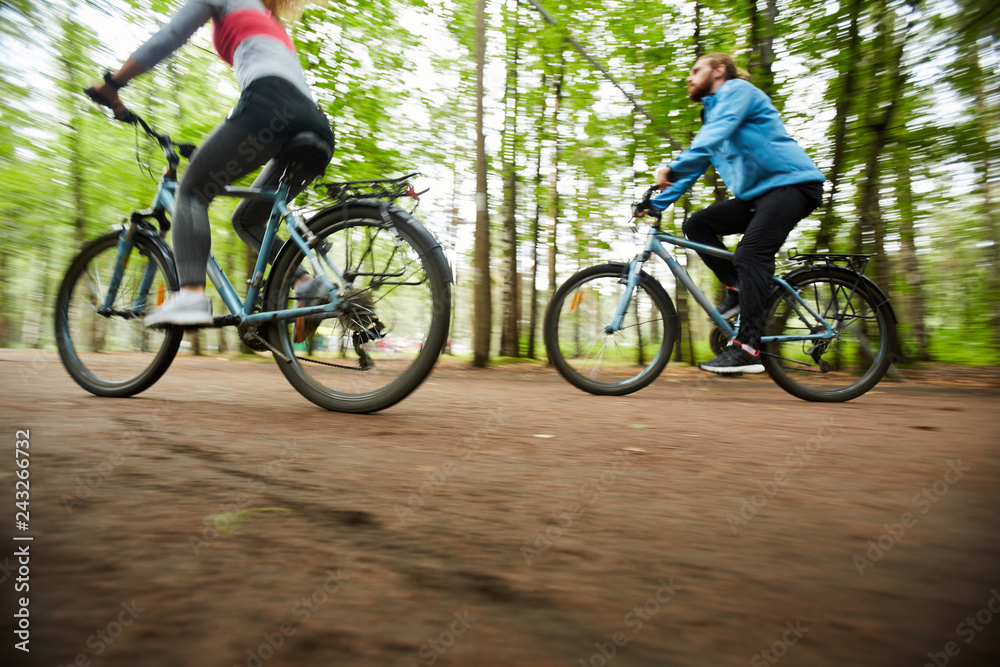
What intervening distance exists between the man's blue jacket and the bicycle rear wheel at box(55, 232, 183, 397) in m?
3.31

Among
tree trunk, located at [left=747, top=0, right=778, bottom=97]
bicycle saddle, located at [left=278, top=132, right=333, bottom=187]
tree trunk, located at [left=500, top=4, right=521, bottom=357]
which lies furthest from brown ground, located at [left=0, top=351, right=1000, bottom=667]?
tree trunk, located at [left=500, top=4, right=521, bottom=357]

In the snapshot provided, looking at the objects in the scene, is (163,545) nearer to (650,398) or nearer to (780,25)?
(650,398)

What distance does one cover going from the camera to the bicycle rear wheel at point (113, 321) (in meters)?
2.99

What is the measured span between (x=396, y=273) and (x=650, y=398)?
6.91ft

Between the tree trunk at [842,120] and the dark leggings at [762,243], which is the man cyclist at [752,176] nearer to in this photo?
the dark leggings at [762,243]

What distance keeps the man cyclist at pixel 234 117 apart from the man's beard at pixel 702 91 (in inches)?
104

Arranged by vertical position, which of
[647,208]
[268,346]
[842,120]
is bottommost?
[268,346]

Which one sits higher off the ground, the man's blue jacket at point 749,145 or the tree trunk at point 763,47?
the tree trunk at point 763,47

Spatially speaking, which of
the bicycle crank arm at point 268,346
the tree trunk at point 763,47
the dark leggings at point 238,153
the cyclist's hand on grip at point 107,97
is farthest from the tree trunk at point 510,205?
the bicycle crank arm at point 268,346

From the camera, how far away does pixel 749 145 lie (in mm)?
3641

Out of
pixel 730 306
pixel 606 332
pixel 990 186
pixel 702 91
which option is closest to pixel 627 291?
pixel 606 332

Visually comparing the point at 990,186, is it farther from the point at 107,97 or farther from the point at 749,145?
the point at 107,97

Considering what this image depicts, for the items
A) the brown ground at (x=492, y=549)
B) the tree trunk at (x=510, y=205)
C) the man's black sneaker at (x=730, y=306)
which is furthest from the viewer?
the tree trunk at (x=510, y=205)

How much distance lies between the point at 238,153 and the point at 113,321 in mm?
1472
